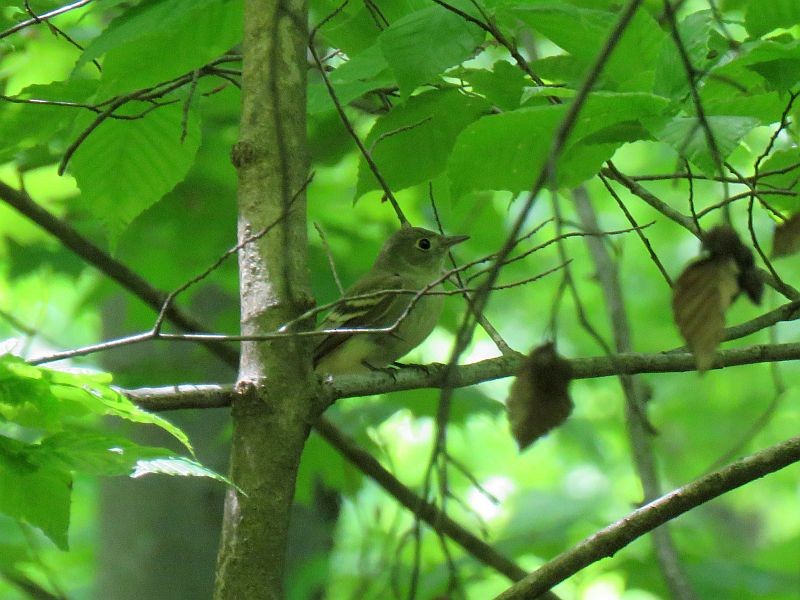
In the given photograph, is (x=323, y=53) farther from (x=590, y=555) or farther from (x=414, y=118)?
(x=590, y=555)

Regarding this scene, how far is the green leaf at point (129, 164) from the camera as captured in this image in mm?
3459

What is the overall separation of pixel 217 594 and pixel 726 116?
5.72 ft

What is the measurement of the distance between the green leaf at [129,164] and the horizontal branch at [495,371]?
885 mm

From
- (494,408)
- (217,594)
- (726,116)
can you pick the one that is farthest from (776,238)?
(494,408)

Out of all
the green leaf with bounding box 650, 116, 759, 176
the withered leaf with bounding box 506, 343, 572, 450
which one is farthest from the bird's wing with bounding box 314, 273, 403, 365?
the withered leaf with bounding box 506, 343, 572, 450

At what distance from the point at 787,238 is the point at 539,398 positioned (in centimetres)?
60

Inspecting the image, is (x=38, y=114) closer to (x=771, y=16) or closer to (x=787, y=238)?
(x=771, y=16)

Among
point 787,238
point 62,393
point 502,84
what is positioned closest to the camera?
point 787,238

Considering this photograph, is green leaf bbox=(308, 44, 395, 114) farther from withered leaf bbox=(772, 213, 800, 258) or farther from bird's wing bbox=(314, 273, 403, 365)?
bird's wing bbox=(314, 273, 403, 365)

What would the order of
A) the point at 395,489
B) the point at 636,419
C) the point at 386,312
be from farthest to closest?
1. the point at 386,312
2. the point at 636,419
3. the point at 395,489

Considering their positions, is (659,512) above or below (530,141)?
below

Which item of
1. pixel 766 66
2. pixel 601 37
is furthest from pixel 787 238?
pixel 601 37

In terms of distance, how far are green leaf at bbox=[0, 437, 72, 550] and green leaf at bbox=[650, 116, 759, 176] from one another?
165 centimetres

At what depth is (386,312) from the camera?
5.88m
